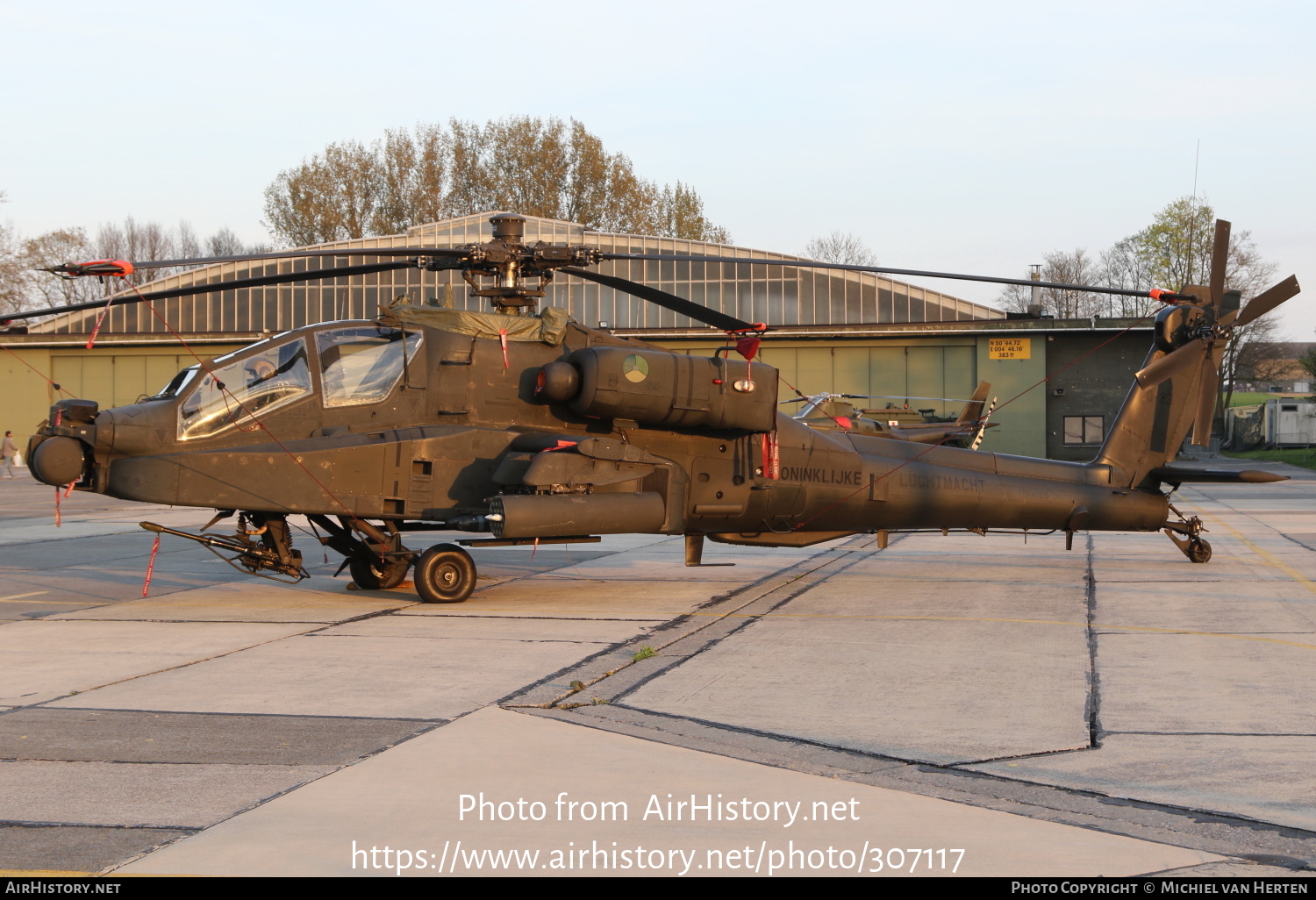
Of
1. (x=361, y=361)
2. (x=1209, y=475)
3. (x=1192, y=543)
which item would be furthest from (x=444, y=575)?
(x=1192, y=543)

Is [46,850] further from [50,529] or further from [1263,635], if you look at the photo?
[50,529]

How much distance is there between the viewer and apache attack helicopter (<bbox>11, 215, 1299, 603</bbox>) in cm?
1109

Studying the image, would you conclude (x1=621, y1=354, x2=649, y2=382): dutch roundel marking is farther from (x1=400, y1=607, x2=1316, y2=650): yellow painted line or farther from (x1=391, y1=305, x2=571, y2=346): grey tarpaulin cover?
(x1=400, y1=607, x2=1316, y2=650): yellow painted line

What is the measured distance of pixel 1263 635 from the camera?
991cm

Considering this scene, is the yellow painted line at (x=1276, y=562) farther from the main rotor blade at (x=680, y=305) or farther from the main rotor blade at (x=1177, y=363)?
the main rotor blade at (x=680, y=305)

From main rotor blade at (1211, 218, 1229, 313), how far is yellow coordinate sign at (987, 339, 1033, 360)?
35.2 metres

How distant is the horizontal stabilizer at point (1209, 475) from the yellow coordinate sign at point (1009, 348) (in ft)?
115

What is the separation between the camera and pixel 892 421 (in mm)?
33219

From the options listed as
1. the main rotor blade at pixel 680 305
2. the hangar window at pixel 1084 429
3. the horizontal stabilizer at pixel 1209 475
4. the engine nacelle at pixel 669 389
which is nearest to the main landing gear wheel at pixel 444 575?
the engine nacelle at pixel 669 389

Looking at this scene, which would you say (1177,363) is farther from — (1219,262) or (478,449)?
(478,449)

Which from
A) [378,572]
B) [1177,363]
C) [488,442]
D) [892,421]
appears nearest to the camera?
[488,442]

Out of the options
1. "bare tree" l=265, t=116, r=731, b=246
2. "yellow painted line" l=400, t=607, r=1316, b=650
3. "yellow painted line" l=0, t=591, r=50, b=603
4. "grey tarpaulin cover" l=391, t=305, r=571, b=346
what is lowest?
"yellow painted line" l=0, t=591, r=50, b=603

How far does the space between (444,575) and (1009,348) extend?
41.4 m

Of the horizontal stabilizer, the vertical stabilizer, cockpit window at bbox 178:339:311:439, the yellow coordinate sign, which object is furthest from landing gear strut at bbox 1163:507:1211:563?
the yellow coordinate sign
